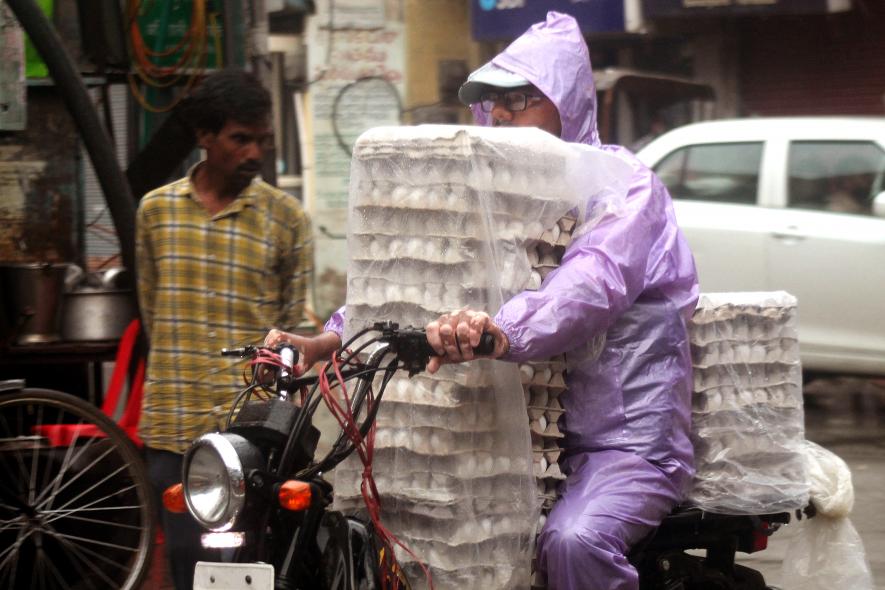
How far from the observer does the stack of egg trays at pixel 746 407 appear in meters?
3.42

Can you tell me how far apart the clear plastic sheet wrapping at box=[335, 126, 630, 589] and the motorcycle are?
0.29 ft

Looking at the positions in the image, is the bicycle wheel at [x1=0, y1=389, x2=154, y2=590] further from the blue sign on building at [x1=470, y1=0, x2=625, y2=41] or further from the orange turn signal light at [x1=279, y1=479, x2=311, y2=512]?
the blue sign on building at [x1=470, y1=0, x2=625, y2=41]

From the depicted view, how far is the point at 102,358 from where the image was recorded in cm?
544

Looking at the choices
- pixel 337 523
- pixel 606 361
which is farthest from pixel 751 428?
pixel 337 523

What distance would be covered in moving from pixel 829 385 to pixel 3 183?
20.7 ft

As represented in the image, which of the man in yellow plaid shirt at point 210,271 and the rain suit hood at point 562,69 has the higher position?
the rain suit hood at point 562,69

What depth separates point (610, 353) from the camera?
3.13 m

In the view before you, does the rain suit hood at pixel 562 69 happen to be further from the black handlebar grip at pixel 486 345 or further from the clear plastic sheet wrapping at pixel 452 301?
the black handlebar grip at pixel 486 345

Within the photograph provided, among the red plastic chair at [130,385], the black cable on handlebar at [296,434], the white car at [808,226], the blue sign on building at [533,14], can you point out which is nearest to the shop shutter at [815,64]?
the blue sign on building at [533,14]

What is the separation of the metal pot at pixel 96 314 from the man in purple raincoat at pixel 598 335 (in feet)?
7.61

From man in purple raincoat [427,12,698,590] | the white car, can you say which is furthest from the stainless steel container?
the white car

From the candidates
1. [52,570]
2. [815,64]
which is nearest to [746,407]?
[52,570]

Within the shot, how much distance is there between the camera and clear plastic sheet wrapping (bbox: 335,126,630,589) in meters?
2.84

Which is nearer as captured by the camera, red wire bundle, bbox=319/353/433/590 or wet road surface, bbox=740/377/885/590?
red wire bundle, bbox=319/353/433/590
